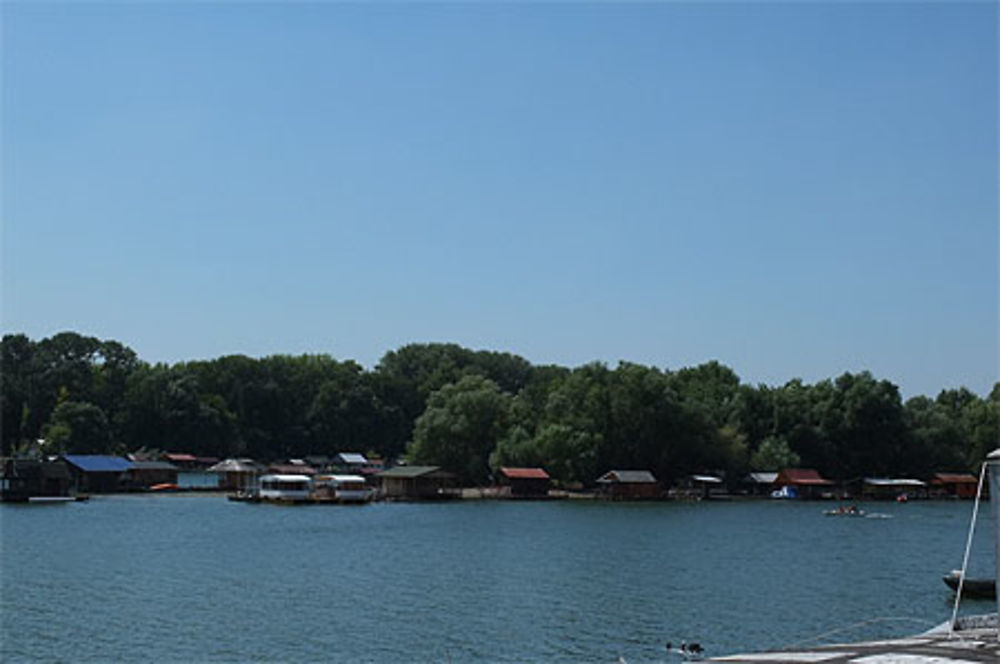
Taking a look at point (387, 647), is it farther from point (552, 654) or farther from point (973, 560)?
point (973, 560)

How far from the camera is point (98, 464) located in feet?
400

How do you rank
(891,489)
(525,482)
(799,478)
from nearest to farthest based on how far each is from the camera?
(525,482), (799,478), (891,489)

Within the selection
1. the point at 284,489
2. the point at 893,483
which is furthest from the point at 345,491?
the point at 893,483

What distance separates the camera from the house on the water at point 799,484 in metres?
130

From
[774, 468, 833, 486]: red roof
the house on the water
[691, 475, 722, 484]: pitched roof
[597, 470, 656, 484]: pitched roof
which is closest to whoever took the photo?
[597, 470, 656, 484]: pitched roof

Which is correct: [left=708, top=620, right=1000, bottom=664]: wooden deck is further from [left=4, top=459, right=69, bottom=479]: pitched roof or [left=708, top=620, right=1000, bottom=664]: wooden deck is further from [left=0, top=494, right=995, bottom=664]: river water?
[left=4, top=459, right=69, bottom=479]: pitched roof

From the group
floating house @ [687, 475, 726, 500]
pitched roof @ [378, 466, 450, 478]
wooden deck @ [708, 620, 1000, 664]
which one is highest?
pitched roof @ [378, 466, 450, 478]

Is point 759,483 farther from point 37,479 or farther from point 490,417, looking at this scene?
point 37,479

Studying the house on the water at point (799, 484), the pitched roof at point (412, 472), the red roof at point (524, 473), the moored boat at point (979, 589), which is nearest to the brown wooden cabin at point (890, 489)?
the house on the water at point (799, 484)

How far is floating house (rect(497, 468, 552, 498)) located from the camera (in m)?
117

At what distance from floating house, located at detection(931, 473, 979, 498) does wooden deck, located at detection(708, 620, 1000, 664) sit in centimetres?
12645

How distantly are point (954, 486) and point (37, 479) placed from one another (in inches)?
4236

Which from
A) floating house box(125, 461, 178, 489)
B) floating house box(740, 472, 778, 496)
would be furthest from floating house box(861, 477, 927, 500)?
floating house box(125, 461, 178, 489)

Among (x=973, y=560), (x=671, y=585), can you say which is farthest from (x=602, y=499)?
(x=671, y=585)
